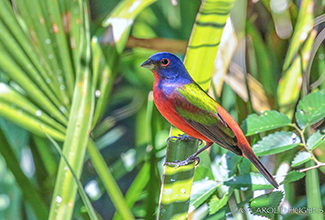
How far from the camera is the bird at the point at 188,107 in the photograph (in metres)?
0.58

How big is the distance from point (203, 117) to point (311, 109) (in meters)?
0.28

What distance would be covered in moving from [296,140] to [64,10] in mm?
679

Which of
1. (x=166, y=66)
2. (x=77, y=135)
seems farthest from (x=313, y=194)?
(x=77, y=135)

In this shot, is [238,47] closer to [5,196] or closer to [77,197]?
[77,197]

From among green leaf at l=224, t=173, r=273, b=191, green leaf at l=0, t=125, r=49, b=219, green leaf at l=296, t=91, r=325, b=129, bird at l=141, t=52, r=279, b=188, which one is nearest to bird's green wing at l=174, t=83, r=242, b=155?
bird at l=141, t=52, r=279, b=188

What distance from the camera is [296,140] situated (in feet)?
2.28

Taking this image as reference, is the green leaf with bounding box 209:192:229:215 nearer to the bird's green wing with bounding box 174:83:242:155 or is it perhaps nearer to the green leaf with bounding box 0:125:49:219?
the bird's green wing with bounding box 174:83:242:155

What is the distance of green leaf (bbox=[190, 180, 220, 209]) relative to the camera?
0.66 meters

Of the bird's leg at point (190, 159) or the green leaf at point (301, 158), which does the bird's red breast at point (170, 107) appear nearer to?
the bird's leg at point (190, 159)

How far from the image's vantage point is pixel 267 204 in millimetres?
650

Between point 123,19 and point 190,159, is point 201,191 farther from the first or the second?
point 123,19

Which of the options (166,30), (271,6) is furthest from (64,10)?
(271,6)

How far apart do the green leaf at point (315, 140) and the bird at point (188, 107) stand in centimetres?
15

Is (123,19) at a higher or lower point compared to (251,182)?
higher
